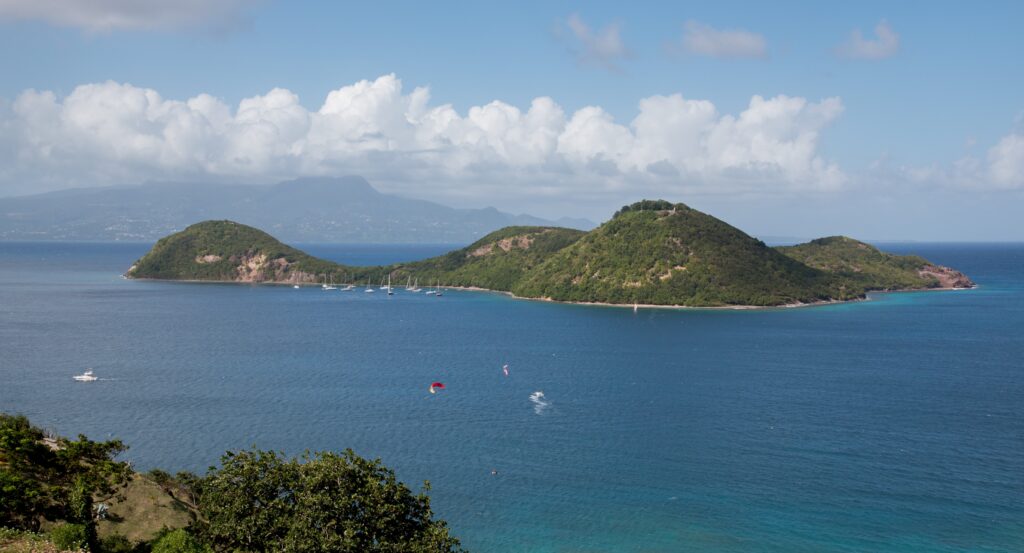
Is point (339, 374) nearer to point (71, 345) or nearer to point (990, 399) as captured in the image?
point (71, 345)

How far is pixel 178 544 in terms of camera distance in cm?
4372

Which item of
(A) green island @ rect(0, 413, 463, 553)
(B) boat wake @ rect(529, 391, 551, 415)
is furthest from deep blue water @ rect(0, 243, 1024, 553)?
(A) green island @ rect(0, 413, 463, 553)

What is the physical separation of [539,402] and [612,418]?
11320 mm

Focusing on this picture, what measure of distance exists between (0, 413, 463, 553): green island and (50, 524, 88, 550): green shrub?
0.06 m

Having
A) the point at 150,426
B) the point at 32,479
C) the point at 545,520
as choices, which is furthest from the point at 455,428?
the point at 32,479

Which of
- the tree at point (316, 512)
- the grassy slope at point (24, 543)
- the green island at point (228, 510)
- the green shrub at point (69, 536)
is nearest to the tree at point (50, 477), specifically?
the green island at point (228, 510)

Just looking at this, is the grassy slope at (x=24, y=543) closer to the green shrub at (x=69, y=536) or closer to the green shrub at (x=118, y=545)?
the green shrub at (x=69, y=536)

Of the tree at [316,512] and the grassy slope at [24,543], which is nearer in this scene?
the grassy slope at [24,543]

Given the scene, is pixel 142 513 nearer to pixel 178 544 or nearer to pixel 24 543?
pixel 178 544

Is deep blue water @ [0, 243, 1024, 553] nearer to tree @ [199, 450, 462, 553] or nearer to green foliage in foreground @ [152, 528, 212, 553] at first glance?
tree @ [199, 450, 462, 553]

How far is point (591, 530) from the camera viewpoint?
6247cm

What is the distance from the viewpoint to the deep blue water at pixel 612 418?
64.0 metres

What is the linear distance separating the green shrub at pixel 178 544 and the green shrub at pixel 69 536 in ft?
12.8

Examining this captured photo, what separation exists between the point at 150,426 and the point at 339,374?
35.6 m
